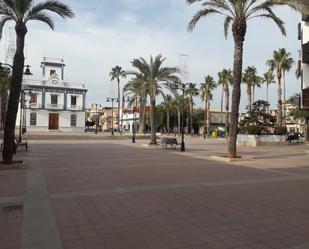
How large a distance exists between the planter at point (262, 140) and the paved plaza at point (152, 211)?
2412 cm

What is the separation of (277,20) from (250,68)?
36960 mm

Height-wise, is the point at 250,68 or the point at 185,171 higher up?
the point at 250,68

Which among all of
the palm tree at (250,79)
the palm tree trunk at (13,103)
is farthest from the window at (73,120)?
the palm tree trunk at (13,103)

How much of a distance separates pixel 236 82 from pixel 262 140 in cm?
1876

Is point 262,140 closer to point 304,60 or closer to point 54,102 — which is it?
point 304,60

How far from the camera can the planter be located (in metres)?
37.3

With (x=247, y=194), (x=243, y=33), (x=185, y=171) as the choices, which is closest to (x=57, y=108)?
(x=243, y=33)

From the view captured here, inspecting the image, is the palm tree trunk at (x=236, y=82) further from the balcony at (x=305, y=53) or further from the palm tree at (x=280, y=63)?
the palm tree at (x=280, y=63)

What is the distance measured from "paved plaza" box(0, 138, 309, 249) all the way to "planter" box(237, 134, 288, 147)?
24.1 metres

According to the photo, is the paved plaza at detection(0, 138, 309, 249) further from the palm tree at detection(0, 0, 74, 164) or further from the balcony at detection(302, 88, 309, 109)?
the balcony at detection(302, 88, 309, 109)

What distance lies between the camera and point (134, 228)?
21.3 ft

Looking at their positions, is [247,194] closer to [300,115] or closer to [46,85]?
[300,115]

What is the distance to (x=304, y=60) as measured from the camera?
84.5ft

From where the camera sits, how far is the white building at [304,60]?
82.7ft
